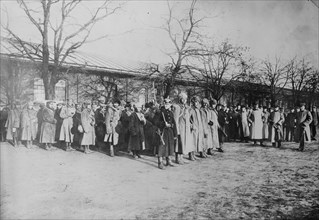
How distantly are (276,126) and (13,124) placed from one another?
34.7 feet

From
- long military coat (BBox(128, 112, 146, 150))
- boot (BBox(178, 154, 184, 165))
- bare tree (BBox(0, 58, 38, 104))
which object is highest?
bare tree (BBox(0, 58, 38, 104))

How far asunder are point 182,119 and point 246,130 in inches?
278

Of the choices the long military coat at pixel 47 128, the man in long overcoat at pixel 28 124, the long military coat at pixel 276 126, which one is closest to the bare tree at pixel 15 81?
the man in long overcoat at pixel 28 124

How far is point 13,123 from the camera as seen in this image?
11.1 metres

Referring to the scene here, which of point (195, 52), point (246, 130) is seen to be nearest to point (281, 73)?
point (195, 52)

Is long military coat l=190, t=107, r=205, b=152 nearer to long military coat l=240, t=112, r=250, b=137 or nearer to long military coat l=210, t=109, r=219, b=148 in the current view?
long military coat l=210, t=109, r=219, b=148

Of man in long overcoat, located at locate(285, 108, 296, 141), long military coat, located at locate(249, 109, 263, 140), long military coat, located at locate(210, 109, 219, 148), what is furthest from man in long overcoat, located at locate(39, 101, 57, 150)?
man in long overcoat, located at locate(285, 108, 296, 141)

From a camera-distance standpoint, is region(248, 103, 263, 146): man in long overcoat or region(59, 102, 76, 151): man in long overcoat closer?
region(59, 102, 76, 151): man in long overcoat

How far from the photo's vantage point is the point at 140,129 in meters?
9.26

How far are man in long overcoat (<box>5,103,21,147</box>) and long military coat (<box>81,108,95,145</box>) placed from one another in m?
2.84

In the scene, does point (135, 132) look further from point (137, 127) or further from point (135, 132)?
point (137, 127)

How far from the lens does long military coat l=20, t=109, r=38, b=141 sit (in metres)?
10.7

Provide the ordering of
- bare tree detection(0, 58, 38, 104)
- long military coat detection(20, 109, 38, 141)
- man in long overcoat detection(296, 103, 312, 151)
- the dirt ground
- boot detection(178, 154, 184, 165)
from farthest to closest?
bare tree detection(0, 58, 38, 104)
man in long overcoat detection(296, 103, 312, 151)
long military coat detection(20, 109, 38, 141)
boot detection(178, 154, 184, 165)
the dirt ground

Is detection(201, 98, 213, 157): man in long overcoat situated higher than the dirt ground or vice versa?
detection(201, 98, 213, 157): man in long overcoat
